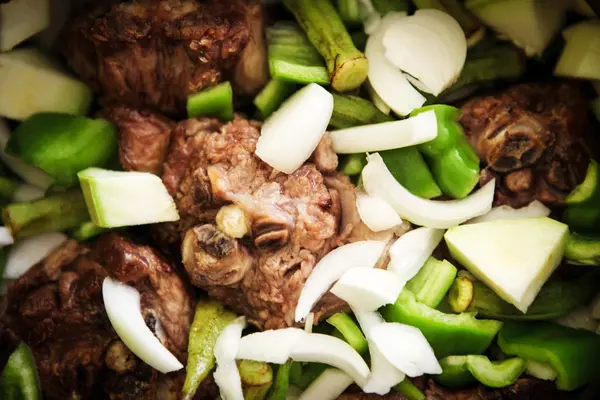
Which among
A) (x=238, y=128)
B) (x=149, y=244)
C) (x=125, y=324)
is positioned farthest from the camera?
(x=149, y=244)

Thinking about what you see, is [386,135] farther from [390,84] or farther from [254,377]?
[254,377]

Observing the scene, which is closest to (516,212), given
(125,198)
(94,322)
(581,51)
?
(581,51)

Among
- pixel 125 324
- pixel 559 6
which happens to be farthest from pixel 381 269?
pixel 559 6

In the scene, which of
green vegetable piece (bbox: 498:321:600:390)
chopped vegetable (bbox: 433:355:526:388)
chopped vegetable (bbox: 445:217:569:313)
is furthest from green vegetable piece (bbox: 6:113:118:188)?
green vegetable piece (bbox: 498:321:600:390)

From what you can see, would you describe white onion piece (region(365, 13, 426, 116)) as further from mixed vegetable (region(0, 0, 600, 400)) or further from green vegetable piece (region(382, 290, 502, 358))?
green vegetable piece (region(382, 290, 502, 358))

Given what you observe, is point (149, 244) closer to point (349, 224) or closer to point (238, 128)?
point (238, 128)

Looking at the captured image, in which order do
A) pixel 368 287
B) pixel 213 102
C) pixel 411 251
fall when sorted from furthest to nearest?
1. pixel 213 102
2. pixel 411 251
3. pixel 368 287

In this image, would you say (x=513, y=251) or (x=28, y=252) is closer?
(x=513, y=251)
